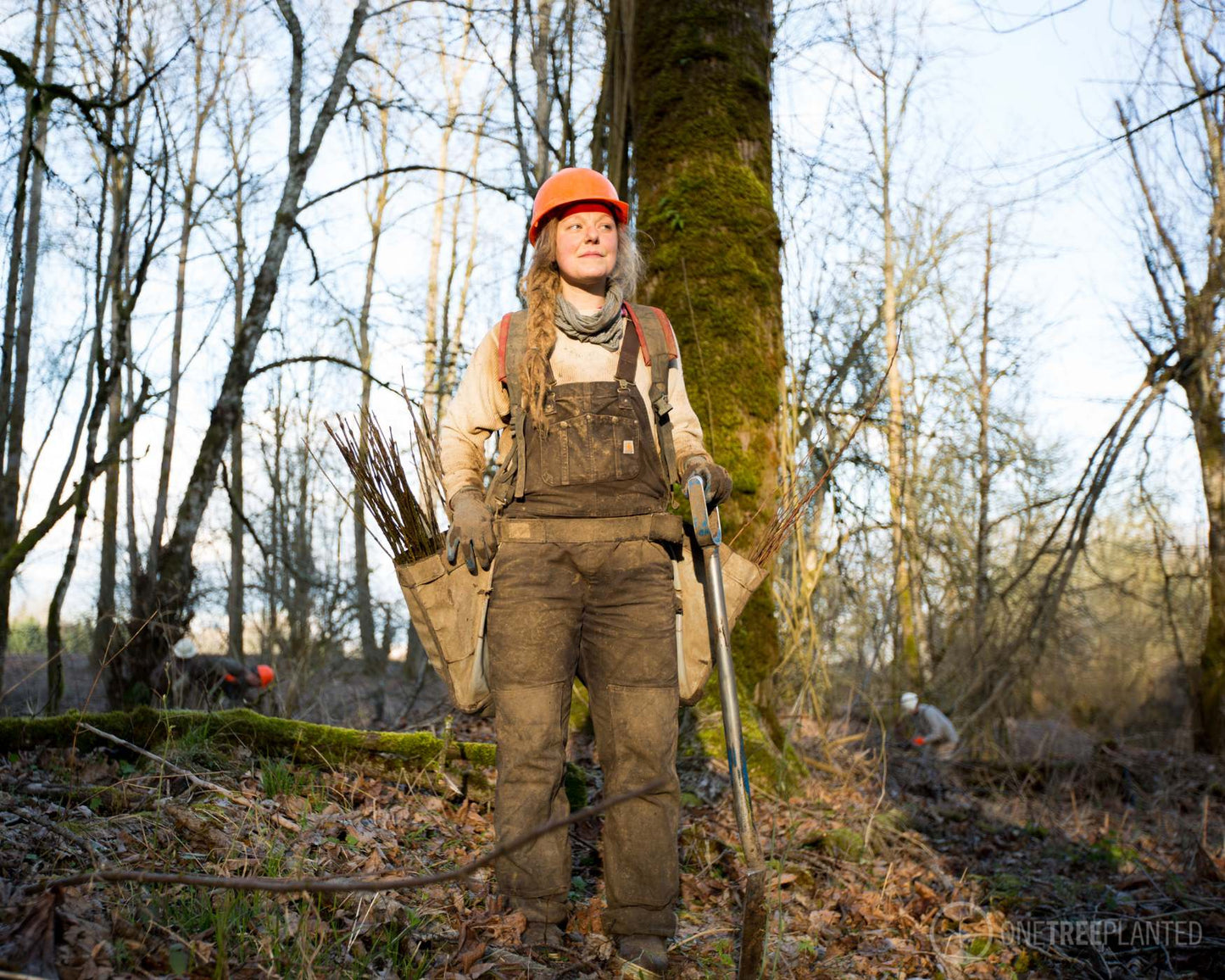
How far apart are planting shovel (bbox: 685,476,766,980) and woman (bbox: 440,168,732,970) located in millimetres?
148

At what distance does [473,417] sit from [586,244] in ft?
2.34

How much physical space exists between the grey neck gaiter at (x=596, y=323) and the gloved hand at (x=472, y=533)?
2.21ft

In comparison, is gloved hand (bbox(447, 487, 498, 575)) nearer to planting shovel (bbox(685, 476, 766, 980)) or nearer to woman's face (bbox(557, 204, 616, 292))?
planting shovel (bbox(685, 476, 766, 980))

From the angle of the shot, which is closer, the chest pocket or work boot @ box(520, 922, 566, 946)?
work boot @ box(520, 922, 566, 946)

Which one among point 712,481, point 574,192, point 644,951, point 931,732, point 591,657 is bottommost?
point 931,732

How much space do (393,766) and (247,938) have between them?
166 cm

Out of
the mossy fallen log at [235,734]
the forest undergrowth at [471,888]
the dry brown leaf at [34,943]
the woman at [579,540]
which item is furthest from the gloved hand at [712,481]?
the dry brown leaf at [34,943]

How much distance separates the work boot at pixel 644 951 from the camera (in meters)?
2.75

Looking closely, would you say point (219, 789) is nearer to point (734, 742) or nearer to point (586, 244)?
point (734, 742)

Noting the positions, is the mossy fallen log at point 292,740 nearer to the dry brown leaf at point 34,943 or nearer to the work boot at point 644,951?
the work boot at point 644,951

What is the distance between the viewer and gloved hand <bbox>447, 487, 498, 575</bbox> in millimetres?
2928

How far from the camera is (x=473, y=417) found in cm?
322

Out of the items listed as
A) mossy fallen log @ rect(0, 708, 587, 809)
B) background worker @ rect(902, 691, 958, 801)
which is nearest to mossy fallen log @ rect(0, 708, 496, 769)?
mossy fallen log @ rect(0, 708, 587, 809)

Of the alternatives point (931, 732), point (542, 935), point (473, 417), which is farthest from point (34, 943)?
point (931, 732)
